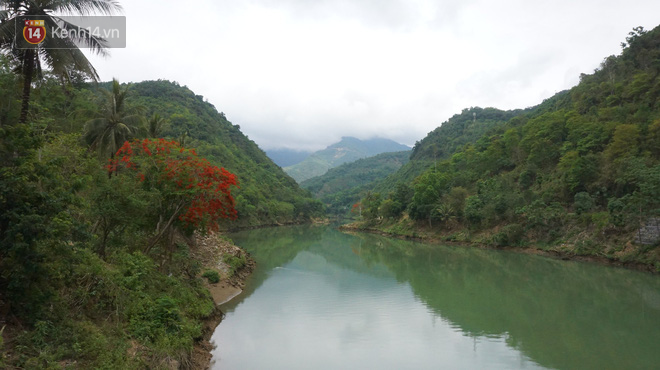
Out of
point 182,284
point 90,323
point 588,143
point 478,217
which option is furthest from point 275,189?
point 90,323

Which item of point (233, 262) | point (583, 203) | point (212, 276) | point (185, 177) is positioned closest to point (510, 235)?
point (583, 203)

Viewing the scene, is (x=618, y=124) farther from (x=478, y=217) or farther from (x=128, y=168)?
(x=128, y=168)

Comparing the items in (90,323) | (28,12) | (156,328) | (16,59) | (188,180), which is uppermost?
(28,12)

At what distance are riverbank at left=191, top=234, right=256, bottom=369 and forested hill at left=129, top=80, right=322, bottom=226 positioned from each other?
35617 millimetres

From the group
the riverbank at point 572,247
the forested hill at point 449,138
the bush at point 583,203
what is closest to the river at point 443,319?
the riverbank at point 572,247

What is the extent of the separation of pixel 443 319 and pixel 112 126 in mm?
18142

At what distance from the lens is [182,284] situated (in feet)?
45.9

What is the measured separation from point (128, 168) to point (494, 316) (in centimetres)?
1486

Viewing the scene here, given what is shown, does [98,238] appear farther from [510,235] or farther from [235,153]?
[235,153]

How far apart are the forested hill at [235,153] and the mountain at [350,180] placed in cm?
2479

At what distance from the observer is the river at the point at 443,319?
1145 cm

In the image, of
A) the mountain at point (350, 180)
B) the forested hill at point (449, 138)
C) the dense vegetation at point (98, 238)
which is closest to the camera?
the dense vegetation at point (98, 238)

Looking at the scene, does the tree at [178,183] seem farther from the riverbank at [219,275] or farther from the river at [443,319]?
the river at [443,319]

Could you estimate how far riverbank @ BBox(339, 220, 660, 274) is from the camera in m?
26.0
